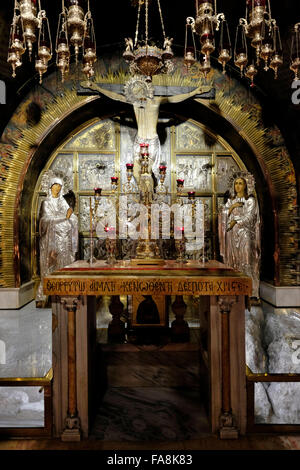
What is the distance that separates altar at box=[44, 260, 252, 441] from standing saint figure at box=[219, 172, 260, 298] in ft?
14.3

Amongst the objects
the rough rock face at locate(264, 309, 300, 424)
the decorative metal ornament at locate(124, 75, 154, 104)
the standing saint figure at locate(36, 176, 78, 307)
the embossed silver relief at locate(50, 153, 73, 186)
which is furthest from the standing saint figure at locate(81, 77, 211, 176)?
the rough rock face at locate(264, 309, 300, 424)

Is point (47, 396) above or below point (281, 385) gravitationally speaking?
above

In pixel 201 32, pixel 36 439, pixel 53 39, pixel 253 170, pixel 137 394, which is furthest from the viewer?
pixel 253 170

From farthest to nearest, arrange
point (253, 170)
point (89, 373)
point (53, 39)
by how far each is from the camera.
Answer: point (253, 170)
point (53, 39)
point (89, 373)

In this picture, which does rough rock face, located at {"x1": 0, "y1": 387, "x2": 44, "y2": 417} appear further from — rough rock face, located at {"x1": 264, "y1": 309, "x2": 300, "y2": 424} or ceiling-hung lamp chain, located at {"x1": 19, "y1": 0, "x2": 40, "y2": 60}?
ceiling-hung lamp chain, located at {"x1": 19, "y1": 0, "x2": 40, "y2": 60}

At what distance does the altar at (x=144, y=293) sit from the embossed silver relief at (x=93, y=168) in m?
5.42

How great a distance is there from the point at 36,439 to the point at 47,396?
0.32 meters

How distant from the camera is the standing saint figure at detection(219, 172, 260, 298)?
22.2ft

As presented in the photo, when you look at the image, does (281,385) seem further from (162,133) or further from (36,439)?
(162,133)

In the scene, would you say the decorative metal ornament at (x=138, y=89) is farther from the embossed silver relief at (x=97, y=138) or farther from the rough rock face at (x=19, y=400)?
the rough rock face at (x=19, y=400)

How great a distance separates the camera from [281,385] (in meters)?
3.37

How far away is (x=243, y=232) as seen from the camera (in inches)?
267

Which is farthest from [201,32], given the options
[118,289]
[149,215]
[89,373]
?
[89,373]

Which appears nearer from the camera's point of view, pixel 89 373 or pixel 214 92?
pixel 89 373
